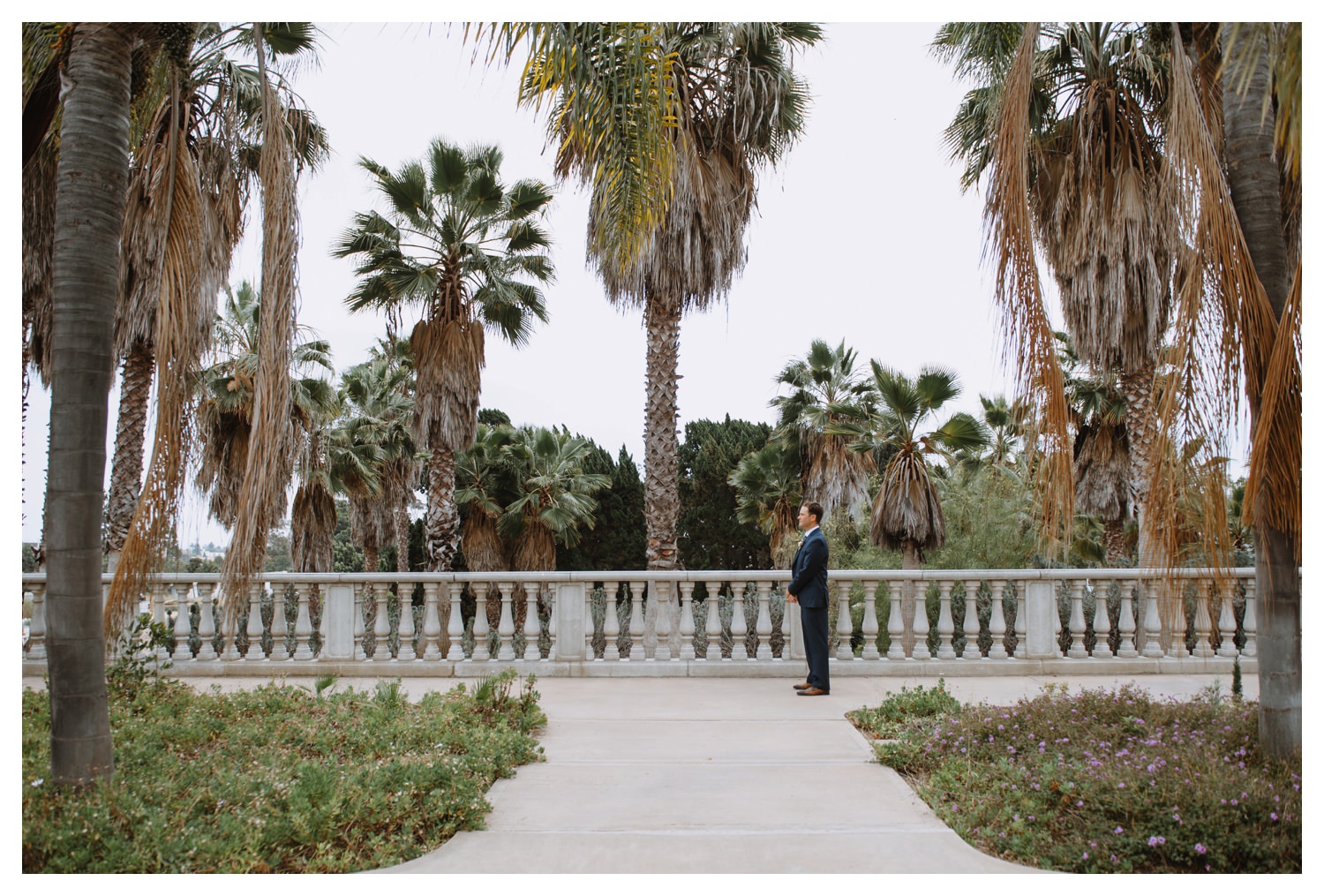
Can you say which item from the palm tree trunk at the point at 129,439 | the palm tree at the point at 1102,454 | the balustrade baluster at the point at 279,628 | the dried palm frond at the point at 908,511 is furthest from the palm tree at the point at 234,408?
the palm tree at the point at 1102,454

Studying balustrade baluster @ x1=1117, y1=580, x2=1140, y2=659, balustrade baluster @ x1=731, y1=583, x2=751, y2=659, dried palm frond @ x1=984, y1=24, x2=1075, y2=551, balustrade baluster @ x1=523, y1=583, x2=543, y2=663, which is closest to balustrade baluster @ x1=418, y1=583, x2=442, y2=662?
balustrade baluster @ x1=523, y1=583, x2=543, y2=663

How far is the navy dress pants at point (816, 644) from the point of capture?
7367mm

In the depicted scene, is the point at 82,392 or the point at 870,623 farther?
the point at 870,623

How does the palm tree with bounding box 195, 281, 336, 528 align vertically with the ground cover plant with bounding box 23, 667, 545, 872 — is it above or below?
above

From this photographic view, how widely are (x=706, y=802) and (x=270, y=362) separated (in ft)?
10.6

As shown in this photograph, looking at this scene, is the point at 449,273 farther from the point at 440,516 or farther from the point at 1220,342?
the point at 1220,342

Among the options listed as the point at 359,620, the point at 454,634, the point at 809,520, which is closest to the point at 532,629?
the point at 454,634

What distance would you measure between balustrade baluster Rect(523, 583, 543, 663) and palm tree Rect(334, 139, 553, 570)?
9.27m

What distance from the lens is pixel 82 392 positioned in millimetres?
3973

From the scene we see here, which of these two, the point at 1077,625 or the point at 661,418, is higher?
the point at 661,418

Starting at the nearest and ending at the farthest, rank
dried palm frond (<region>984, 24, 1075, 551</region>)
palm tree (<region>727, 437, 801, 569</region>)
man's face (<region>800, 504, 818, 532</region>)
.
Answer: dried palm frond (<region>984, 24, 1075, 551</region>)
man's face (<region>800, 504, 818, 532</region>)
palm tree (<region>727, 437, 801, 569</region>)

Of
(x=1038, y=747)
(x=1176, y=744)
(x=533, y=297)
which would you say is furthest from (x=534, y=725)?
(x=533, y=297)

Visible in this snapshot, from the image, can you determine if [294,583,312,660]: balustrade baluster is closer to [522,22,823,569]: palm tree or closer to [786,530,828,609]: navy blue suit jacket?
[786,530,828,609]: navy blue suit jacket

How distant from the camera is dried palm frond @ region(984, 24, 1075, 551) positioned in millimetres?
4230
